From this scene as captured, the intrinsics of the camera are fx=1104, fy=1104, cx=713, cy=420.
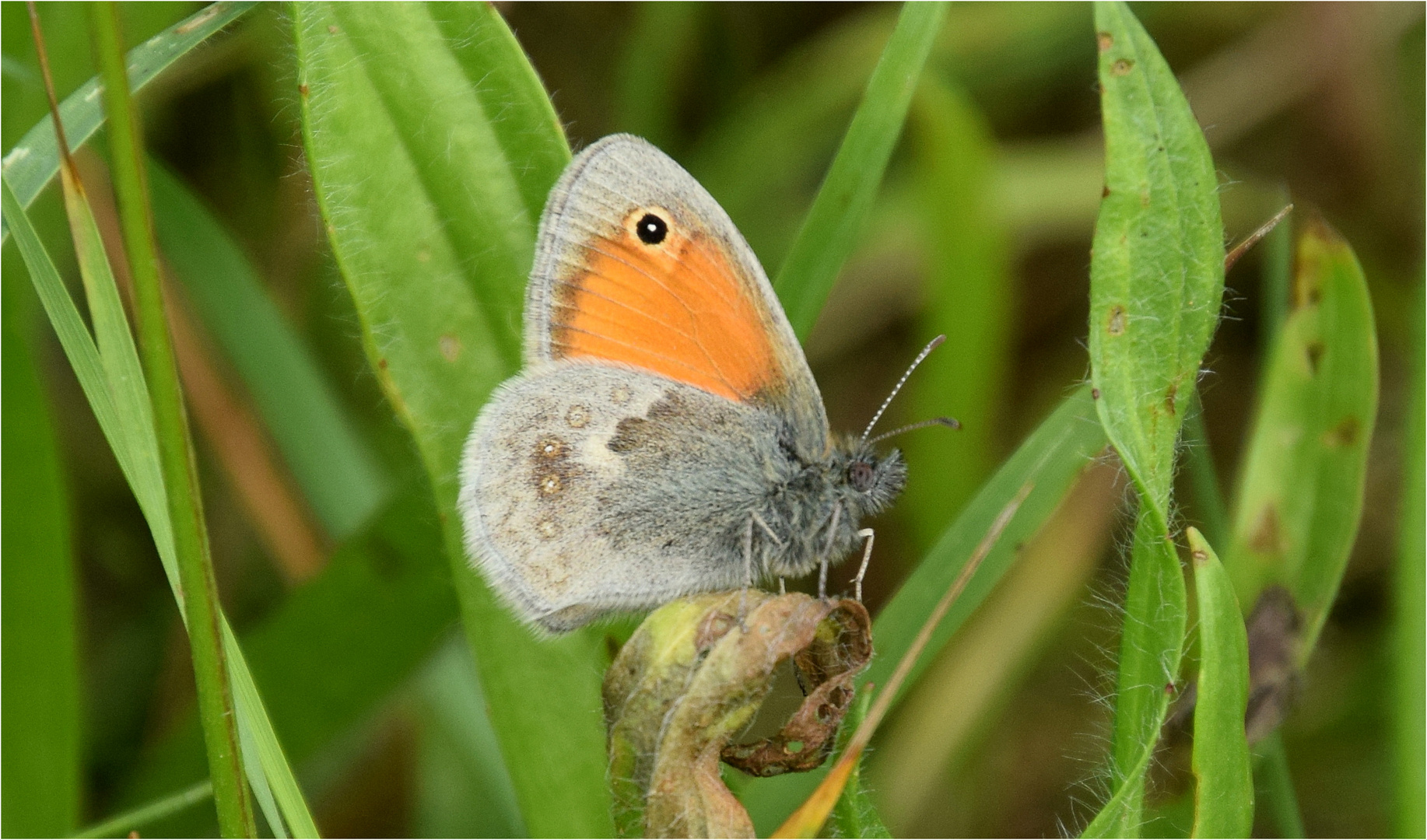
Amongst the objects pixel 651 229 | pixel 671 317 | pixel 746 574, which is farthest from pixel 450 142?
pixel 746 574

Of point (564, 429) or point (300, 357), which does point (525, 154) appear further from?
point (300, 357)

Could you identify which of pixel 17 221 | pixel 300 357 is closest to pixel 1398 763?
pixel 17 221

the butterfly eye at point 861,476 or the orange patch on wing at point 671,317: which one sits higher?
the orange patch on wing at point 671,317

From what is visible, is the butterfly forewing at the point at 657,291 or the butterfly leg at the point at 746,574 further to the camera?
the butterfly forewing at the point at 657,291

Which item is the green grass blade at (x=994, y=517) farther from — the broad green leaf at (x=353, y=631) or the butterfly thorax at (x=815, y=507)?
the broad green leaf at (x=353, y=631)

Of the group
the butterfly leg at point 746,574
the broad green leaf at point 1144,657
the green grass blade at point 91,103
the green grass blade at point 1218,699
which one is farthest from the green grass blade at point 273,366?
the green grass blade at point 1218,699

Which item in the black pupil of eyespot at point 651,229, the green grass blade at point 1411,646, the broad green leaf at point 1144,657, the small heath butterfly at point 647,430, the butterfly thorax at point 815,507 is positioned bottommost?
the green grass blade at point 1411,646

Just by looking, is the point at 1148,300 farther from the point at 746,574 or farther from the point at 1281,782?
the point at 1281,782
